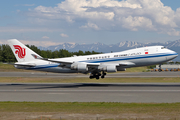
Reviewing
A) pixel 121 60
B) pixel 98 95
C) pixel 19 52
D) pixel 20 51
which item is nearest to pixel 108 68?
pixel 121 60

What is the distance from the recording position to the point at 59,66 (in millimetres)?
45094

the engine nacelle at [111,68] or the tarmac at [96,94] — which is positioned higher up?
the engine nacelle at [111,68]

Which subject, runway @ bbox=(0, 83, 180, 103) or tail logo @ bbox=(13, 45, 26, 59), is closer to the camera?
runway @ bbox=(0, 83, 180, 103)

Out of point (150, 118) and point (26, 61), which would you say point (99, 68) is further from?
point (150, 118)

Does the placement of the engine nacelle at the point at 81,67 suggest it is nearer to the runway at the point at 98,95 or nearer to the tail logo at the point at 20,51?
the runway at the point at 98,95

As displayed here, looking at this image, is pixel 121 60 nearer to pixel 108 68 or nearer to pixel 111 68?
pixel 111 68

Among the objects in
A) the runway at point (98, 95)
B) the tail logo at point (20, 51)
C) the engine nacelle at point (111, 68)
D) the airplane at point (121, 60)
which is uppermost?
the tail logo at point (20, 51)

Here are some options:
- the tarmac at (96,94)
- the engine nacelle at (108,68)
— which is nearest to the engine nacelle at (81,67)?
the engine nacelle at (108,68)

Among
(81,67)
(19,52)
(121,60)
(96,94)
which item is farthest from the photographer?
(19,52)

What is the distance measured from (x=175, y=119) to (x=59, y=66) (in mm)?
31938

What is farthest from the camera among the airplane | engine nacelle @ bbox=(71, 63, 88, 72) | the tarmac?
the airplane

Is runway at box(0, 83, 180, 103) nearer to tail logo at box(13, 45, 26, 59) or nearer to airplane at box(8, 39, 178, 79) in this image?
airplane at box(8, 39, 178, 79)

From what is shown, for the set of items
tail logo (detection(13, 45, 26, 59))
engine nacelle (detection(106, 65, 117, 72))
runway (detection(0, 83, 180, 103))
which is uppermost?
tail logo (detection(13, 45, 26, 59))

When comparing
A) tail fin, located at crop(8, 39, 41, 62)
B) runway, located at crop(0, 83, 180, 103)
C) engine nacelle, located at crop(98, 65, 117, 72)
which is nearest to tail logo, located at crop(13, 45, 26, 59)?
tail fin, located at crop(8, 39, 41, 62)
